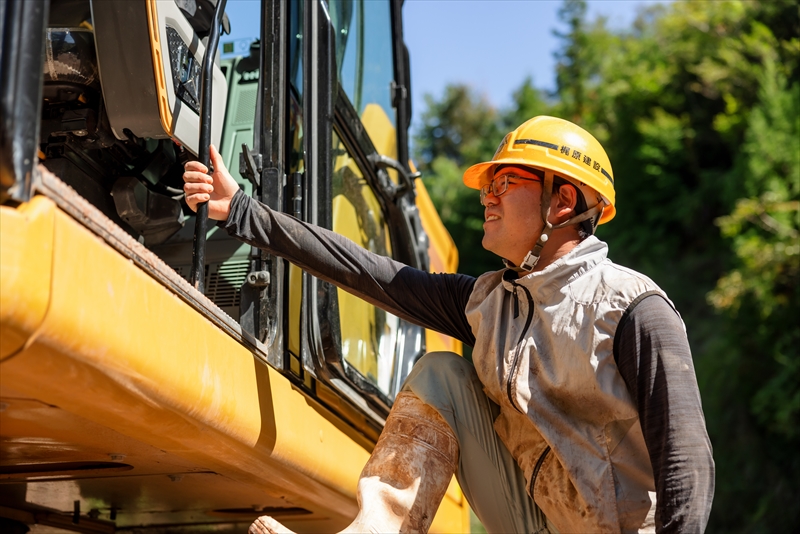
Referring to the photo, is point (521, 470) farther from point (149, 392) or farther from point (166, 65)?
point (166, 65)

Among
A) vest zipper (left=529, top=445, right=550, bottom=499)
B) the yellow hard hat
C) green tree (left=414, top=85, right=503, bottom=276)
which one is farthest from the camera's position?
green tree (left=414, top=85, right=503, bottom=276)

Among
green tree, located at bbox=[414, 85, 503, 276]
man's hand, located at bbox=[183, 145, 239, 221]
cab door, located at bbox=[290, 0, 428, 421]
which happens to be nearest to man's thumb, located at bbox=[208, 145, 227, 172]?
man's hand, located at bbox=[183, 145, 239, 221]

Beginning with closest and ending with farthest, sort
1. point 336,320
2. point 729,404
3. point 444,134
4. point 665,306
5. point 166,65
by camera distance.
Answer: point 665,306
point 166,65
point 336,320
point 729,404
point 444,134

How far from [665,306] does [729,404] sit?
1137cm

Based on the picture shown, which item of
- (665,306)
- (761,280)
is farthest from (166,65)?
(761,280)

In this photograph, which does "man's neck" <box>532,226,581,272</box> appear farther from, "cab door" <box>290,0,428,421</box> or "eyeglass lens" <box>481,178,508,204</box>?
"cab door" <box>290,0,428,421</box>

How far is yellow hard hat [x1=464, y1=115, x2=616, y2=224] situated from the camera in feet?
7.92

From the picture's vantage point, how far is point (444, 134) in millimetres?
35531

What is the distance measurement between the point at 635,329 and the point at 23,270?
135 cm

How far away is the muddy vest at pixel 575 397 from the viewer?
6.77 feet

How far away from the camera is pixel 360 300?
2979 mm

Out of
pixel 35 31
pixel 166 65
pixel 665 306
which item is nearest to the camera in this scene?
pixel 35 31

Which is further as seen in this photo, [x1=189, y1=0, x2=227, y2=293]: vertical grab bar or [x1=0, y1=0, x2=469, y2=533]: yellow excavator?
[x1=189, y1=0, x2=227, y2=293]: vertical grab bar

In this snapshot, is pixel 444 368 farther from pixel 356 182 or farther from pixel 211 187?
pixel 356 182
